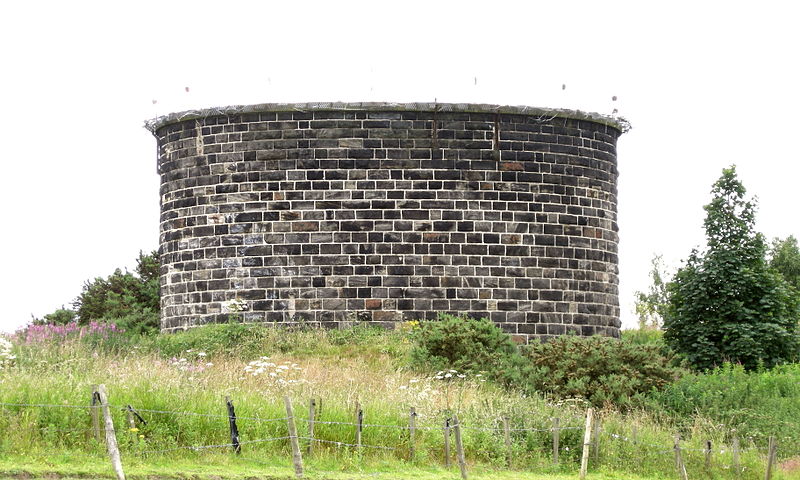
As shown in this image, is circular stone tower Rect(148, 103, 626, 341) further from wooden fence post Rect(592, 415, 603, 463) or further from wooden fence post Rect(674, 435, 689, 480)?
wooden fence post Rect(674, 435, 689, 480)

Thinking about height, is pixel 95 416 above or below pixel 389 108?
below

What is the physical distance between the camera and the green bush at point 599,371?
73.9ft

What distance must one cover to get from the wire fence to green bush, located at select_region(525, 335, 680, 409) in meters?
2.80

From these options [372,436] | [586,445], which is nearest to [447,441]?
[372,436]

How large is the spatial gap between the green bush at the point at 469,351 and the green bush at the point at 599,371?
461 millimetres

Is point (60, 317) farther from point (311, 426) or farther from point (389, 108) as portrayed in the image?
point (311, 426)

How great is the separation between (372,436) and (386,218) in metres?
10.3

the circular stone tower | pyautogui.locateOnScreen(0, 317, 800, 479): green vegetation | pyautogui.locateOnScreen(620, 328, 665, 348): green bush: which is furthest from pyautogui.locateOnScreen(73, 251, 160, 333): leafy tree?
pyautogui.locateOnScreen(620, 328, 665, 348): green bush

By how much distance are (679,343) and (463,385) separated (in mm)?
10480

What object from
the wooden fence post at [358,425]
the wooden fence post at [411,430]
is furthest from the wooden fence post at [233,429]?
the wooden fence post at [411,430]

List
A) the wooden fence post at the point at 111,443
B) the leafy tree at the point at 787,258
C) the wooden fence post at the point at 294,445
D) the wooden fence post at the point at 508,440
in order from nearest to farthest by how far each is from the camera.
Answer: the wooden fence post at the point at 111,443, the wooden fence post at the point at 294,445, the wooden fence post at the point at 508,440, the leafy tree at the point at 787,258

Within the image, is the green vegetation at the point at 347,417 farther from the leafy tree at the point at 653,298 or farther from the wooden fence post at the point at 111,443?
the leafy tree at the point at 653,298

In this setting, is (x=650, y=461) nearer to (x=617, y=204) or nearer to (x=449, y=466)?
(x=449, y=466)

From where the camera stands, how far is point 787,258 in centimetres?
4888
